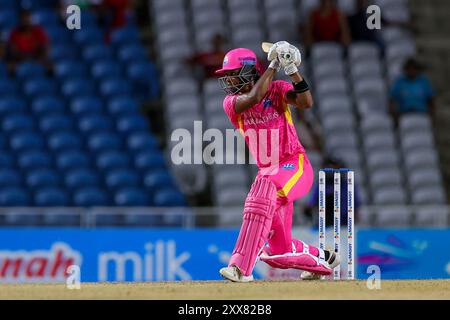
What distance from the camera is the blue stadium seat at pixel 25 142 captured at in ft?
58.7

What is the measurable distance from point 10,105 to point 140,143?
1.92 metres

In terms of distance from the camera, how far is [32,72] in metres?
19.0

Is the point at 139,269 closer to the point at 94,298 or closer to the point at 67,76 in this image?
the point at 67,76

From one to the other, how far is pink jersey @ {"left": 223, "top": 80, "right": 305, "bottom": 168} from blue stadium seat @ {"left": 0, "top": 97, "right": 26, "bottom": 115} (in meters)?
8.25

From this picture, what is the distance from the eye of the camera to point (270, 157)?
10727mm

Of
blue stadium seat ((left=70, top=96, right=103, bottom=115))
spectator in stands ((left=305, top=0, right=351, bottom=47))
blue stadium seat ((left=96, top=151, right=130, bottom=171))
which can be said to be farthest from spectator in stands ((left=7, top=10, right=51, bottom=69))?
spectator in stands ((left=305, top=0, right=351, bottom=47))

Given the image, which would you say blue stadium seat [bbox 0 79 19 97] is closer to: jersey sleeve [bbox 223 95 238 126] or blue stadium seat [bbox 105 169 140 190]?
blue stadium seat [bbox 105 169 140 190]

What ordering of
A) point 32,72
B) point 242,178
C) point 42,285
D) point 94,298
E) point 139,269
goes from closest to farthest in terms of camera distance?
point 94,298 < point 42,285 < point 139,269 < point 242,178 < point 32,72

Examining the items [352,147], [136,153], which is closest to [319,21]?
[352,147]

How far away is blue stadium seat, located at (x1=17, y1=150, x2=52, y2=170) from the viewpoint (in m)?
17.7

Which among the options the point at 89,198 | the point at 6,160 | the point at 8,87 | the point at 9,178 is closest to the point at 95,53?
the point at 8,87

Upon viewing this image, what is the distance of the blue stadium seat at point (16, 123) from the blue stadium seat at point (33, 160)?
43 centimetres

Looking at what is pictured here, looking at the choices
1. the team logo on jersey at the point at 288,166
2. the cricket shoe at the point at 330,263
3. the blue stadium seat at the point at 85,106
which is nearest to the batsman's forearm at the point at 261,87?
the team logo on jersey at the point at 288,166

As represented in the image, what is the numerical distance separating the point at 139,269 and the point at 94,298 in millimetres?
5890
